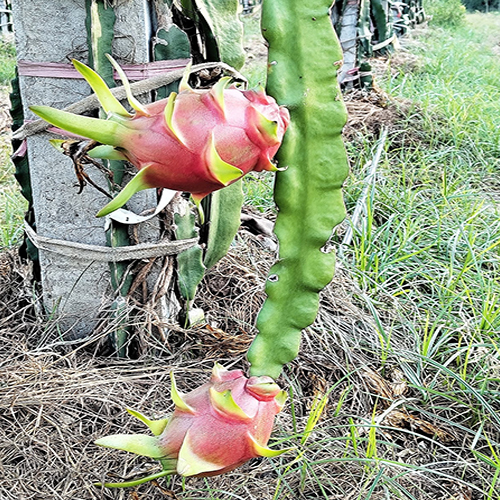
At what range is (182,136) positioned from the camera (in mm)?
575

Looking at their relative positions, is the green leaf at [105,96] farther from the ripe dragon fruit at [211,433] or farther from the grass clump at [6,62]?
the grass clump at [6,62]

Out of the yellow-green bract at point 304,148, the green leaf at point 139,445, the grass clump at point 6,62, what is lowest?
the grass clump at point 6,62

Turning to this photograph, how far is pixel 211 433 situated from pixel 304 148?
37cm

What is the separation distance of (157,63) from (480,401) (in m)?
0.88

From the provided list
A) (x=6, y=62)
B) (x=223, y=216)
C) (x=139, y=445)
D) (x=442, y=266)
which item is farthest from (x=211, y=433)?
(x=6, y=62)

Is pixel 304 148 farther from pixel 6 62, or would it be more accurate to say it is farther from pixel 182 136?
pixel 6 62

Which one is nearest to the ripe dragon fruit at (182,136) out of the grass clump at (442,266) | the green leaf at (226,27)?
the green leaf at (226,27)

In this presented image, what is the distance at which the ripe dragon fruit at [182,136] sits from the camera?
57 centimetres

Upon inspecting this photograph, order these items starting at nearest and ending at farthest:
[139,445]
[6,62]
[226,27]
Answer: [139,445], [226,27], [6,62]

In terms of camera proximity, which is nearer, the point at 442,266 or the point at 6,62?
the point at 442,266

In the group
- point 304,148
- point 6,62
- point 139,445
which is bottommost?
point 6,62

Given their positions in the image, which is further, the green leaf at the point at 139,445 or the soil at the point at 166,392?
the soil at the point at 166,392

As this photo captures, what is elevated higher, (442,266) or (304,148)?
(304,148)

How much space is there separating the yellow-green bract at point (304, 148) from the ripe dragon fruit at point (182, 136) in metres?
0.15
